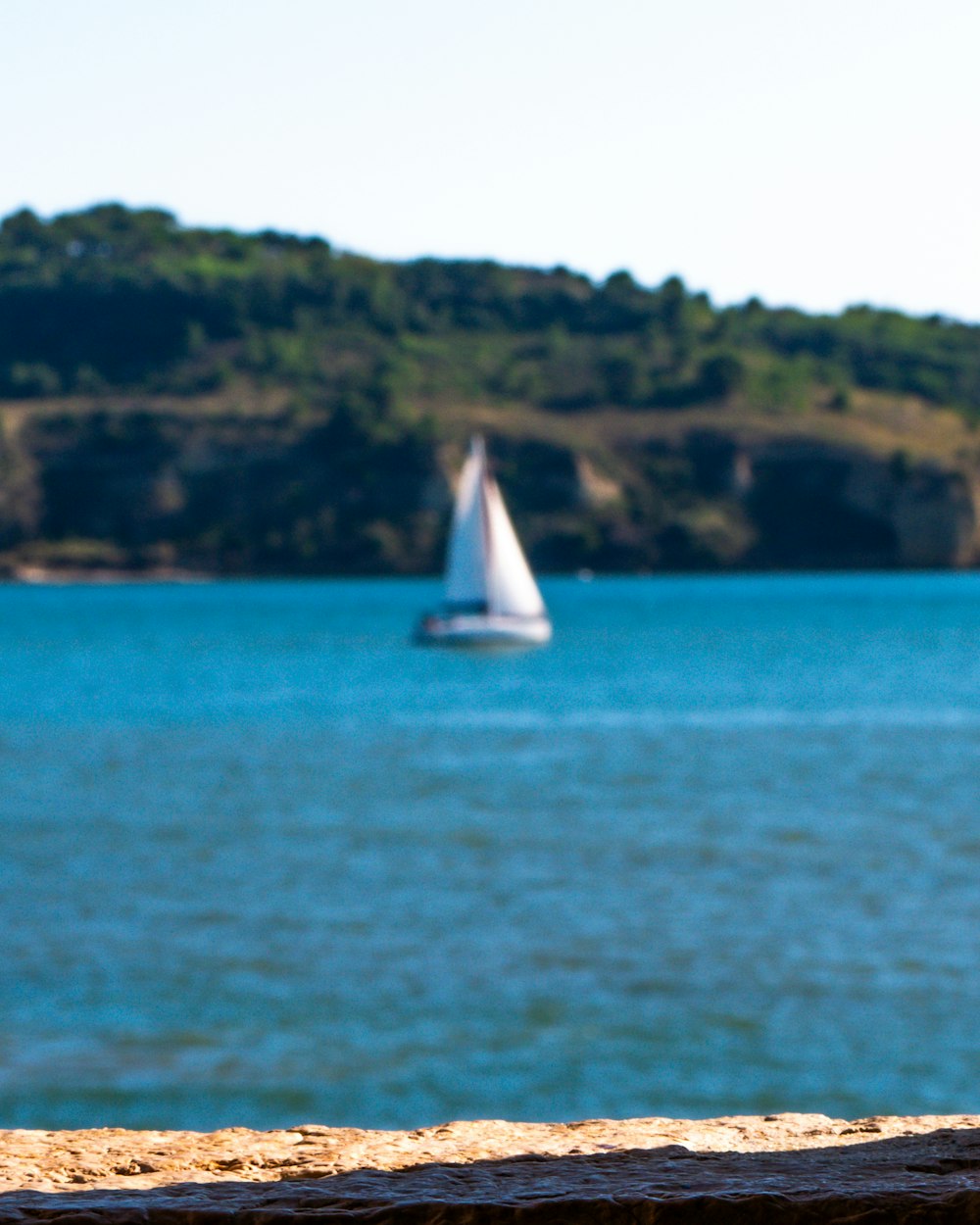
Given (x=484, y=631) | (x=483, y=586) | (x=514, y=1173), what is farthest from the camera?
(x=484, y=631)

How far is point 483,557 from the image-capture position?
204 feet

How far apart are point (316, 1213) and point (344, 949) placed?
13302mm

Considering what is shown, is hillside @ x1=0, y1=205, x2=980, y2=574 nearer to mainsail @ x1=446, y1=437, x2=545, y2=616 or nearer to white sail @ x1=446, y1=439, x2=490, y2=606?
mainsail @ x1=446, y1=437, x2=545, y2=616

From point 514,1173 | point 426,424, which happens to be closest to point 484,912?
point 514,1173

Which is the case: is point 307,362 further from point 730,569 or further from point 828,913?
point 828,913

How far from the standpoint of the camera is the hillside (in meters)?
138

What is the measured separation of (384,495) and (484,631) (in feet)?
251

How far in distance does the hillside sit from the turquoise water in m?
91.1

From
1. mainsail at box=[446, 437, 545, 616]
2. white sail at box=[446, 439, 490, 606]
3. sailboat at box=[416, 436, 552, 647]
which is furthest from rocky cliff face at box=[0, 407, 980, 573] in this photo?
white sail at box=[446, 439, 490, 606]

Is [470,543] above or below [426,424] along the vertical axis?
below

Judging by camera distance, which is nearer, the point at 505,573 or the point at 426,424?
the point at 505,573

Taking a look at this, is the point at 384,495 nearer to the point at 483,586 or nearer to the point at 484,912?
the point at 483,586

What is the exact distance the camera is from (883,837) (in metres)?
23.0

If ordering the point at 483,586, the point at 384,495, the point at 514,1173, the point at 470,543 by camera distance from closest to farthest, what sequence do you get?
the point at 514,1173
the point at 470,543
the point at 483,586
the point at 384,495
